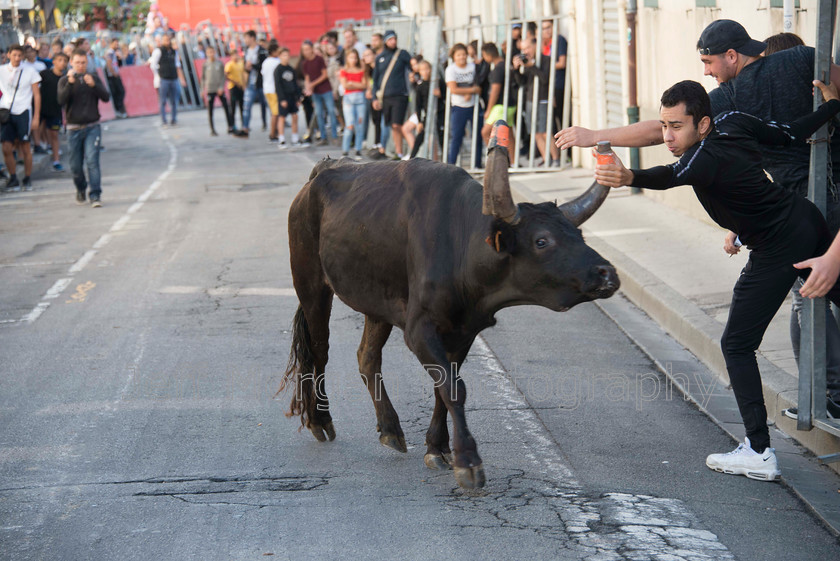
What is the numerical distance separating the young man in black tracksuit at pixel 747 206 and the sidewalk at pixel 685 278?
0.60m

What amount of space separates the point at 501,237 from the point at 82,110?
1266 cm

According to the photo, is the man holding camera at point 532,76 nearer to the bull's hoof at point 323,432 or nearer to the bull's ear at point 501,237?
the bull's hoof at point 323,432

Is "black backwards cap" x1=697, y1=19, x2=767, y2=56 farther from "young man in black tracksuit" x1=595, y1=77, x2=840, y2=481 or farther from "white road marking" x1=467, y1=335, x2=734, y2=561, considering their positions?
"white road marking" x1=467, y1=335, x2=734, y2=561

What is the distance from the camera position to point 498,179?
4.54m

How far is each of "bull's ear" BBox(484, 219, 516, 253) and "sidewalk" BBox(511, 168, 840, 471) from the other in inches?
81.0

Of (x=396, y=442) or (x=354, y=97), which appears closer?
(x=396, y=442)

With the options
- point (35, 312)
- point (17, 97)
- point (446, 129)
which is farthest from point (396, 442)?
point (17, 97)

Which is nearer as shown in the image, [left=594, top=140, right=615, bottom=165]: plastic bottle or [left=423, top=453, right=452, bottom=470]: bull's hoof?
[left=594, top=140, right=615, bottom=165]: plastic bottle

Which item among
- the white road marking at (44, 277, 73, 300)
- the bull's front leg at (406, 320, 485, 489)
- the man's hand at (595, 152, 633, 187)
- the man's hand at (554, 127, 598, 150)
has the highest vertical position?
the man's hand at (554, 127, 598, 150)

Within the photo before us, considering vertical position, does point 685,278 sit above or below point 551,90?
below

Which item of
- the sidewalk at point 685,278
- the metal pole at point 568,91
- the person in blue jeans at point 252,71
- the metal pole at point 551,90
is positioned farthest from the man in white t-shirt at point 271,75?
the sidewalk at point 685,278

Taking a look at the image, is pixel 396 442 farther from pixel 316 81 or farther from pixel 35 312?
pixel 316 81

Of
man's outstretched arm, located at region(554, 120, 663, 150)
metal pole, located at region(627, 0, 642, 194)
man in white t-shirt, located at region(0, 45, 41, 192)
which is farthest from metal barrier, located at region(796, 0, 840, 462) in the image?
man in white t-shirt, located at region(0, 45, 41, 192)

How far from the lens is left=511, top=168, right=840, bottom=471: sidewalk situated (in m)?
6.47
